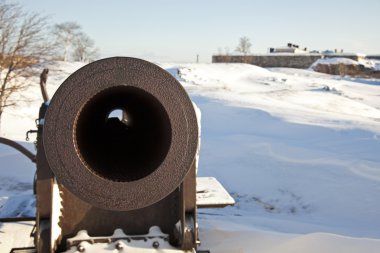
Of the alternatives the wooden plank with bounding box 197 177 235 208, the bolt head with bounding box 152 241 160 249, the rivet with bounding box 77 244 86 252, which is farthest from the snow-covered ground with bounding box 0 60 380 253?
the bolt head with bounding box 152 241 160 249

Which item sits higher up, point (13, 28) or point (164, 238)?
point (13, 28)

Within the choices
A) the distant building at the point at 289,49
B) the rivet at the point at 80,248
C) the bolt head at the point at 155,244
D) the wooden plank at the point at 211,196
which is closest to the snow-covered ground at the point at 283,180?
the wooden plank at the point at 211,196

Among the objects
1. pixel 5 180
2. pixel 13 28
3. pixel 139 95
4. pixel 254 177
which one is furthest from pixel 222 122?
pixel 139 95

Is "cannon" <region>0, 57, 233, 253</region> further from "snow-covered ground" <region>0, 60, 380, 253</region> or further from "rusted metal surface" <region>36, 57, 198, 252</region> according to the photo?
"snow-covered ground" <region>0, 60, 380, 253</region>

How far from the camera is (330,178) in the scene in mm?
5824

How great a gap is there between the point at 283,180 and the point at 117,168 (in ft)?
14.5

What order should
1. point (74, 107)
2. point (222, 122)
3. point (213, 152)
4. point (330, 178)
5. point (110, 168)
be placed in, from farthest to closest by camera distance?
point (222, 122) → point (213, 152) → point (330, 178) → point (110, 168) → point (74, 107)

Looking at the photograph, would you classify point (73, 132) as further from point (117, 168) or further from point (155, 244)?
point (155, 244)

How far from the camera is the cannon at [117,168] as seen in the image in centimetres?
146

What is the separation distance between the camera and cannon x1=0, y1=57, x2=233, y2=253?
1461 millimetres

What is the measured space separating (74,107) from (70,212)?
47 cm

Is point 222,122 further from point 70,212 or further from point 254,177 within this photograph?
point 70,212

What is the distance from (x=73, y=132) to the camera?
1.49 meters

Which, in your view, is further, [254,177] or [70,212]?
[254,177]
